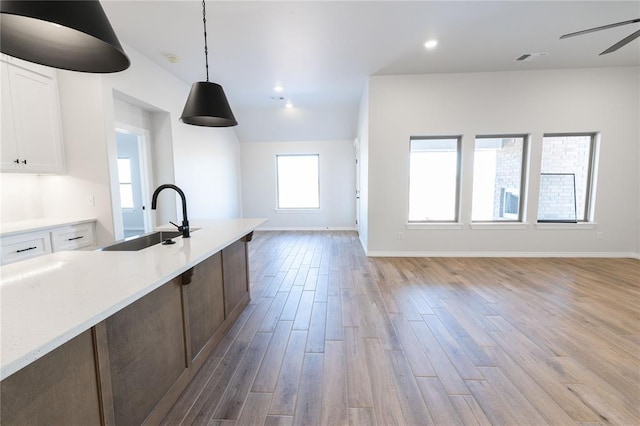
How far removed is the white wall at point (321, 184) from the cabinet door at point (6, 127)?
4772 millimetres

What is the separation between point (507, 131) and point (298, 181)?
476 cm

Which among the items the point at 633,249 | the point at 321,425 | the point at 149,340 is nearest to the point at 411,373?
the point at 321,425

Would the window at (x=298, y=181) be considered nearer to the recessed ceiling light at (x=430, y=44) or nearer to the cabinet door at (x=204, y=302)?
the recessed ceiling light at (x=430, y=44)

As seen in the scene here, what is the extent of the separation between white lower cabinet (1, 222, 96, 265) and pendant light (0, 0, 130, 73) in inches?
80.2

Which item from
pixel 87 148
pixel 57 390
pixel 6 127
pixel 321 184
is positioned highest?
pixel 6 127

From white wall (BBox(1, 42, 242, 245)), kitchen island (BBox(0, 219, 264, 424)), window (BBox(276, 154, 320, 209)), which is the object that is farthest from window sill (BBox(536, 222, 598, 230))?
white wall (BBox(1, 42, 242, 245))

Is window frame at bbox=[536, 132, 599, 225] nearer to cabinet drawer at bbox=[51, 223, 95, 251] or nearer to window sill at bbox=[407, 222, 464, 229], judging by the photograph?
window sill at bbox=[407, 222, 464, 229]

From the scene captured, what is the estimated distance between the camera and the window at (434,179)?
4668mm

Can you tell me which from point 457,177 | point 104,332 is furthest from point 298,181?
point 104,332

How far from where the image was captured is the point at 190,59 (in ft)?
12.0

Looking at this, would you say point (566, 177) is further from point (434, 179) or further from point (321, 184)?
point (321, 184)

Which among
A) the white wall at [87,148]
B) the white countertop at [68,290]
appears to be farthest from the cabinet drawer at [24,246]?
the white countertop at [68,290]

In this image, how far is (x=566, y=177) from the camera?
452 centimetres

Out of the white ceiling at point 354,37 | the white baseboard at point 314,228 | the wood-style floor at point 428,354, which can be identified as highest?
the white ceiling at point 354,37
